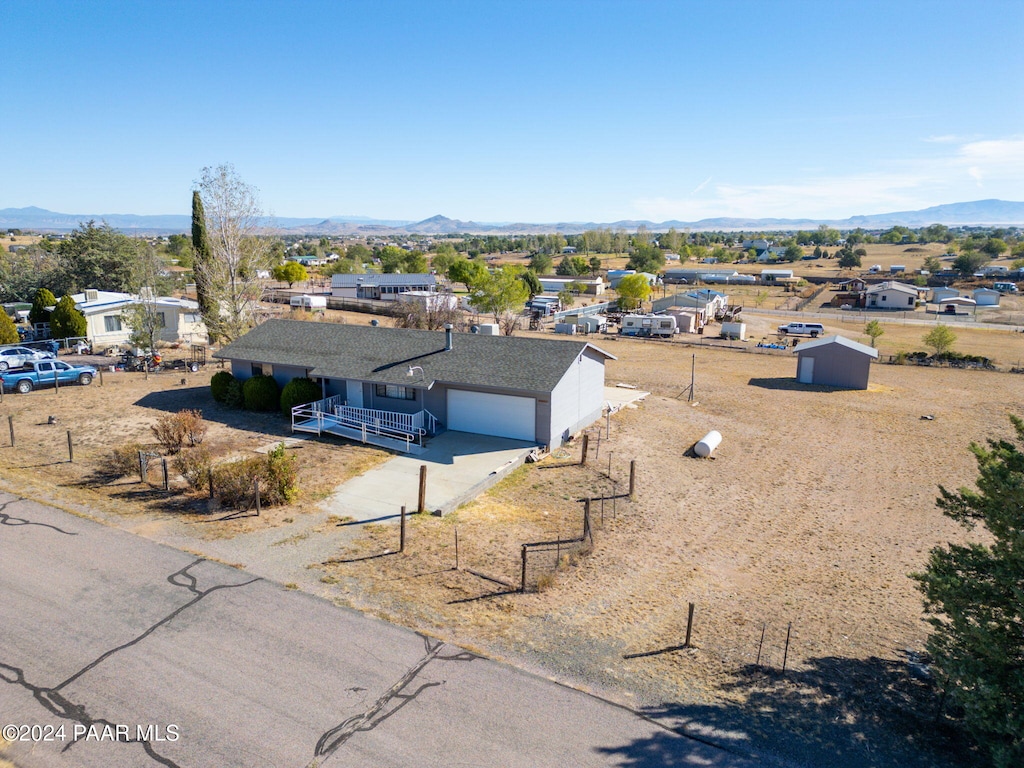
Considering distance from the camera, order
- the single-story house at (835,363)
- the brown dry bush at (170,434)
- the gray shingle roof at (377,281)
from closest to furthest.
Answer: the brown dry bush at (170,434) < the single-story house at (835,363) < the gray shingle roof at (377,281)

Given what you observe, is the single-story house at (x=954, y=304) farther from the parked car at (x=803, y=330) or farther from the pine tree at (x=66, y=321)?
the pine tree at (x=66, y=321)

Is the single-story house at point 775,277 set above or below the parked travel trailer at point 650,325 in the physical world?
above

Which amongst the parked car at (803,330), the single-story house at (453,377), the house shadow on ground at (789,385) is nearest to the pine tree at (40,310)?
the single-story house at (453,377)

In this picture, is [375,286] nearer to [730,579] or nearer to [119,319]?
[119,319]

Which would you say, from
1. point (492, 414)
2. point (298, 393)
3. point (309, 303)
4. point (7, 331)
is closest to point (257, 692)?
point (492, 414)

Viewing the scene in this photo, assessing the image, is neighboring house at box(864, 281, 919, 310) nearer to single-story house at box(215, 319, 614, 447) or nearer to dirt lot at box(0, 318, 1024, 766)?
dirt lot at box(0, 318, 1024, 766)

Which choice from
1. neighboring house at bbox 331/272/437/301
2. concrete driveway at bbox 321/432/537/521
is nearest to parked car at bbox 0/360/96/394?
concrete driveway at bbox 321/432/537/521
